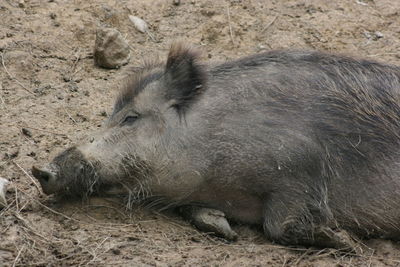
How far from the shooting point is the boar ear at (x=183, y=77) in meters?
5.23

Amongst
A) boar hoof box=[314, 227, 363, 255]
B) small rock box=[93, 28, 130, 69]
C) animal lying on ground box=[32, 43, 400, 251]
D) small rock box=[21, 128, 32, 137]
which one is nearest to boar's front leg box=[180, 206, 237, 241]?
animal lying on ground box=[32, 43, 400, 251]

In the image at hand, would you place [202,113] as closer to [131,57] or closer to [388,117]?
[388,117]

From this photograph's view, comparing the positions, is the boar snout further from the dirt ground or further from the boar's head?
the dirt ground

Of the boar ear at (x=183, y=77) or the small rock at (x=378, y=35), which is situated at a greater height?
the boar ear at (x=183, y=77)

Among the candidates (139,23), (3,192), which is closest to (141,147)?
(3,192)

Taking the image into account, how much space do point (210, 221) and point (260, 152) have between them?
0.59m

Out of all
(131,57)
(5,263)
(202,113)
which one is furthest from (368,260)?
(131,57)

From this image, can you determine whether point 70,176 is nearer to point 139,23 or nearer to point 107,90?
point 107,90

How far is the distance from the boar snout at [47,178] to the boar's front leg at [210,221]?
0.96 meters

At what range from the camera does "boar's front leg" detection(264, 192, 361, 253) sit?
4832 mm

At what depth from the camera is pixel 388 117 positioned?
5.14 metres

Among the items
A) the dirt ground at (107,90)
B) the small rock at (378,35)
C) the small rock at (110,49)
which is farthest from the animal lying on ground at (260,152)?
the small rock at (378,35)

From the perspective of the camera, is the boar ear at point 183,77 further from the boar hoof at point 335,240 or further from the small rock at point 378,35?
the small rock at point 378,35

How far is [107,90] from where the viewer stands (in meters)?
6.71
